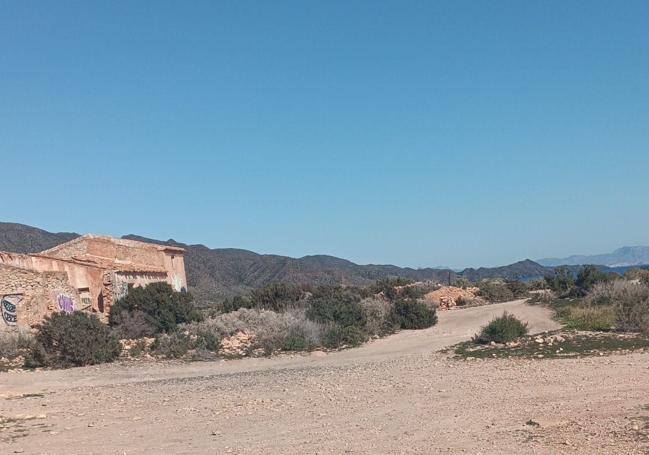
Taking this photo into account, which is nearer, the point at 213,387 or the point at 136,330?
the point at 213,387

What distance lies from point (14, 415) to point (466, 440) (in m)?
7.69

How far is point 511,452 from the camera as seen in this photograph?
7.14 meters

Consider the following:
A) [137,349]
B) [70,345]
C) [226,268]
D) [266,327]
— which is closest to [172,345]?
[137,349]

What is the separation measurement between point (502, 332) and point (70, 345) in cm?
1220

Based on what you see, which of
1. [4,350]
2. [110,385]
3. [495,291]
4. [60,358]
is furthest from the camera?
[495,291]

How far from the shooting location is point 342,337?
68.7 feet

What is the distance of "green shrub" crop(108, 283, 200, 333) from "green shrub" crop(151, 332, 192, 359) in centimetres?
268

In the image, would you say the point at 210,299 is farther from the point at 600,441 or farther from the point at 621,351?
the point at 600,441

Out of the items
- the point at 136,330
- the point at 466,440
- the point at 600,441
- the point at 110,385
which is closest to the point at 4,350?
the point at 136,330

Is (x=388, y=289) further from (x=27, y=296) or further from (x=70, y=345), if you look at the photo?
(x=70, y=345)

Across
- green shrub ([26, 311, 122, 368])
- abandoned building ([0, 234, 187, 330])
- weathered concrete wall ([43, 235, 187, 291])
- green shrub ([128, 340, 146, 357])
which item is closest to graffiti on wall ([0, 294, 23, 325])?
abandoned building ([0, 234, 187, 330])

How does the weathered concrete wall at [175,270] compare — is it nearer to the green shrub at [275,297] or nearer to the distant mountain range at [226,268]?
the green shrub at [275,297]

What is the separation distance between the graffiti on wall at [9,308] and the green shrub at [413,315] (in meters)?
14.4

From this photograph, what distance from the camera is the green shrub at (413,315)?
2497 centimetres
